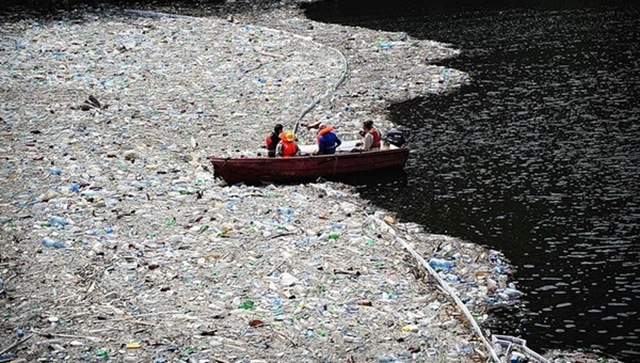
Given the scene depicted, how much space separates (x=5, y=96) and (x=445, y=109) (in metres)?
14.3

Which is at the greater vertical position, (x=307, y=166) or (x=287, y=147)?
(x=287, y=147)

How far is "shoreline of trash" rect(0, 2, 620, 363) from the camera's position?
12.9 meters

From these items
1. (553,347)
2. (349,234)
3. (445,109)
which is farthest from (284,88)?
(553,347)

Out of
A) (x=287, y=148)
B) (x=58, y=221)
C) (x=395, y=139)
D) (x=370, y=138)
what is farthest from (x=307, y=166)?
(x=58, y=221)

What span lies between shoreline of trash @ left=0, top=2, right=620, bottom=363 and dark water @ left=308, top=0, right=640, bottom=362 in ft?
2.84

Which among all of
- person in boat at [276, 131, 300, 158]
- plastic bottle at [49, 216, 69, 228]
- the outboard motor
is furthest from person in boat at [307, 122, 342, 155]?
plastic bottle at [49, 216, 69, 228]

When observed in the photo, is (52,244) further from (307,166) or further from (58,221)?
(307,166)

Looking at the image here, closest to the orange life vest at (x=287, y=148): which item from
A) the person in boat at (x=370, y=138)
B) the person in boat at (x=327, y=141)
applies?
the person in boat at (x=327, y=141)

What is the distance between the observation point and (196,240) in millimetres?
16391

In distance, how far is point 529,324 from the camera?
570 inches

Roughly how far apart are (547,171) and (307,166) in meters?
6.33

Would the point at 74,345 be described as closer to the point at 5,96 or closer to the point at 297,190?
the point at 297,190

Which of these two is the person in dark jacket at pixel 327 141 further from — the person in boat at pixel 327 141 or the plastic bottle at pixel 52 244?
the plastic bottle at pixel 52 244

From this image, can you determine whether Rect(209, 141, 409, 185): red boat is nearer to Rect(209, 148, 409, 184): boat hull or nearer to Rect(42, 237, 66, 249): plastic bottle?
Rect(209, 148, 409, 184): boat hull
